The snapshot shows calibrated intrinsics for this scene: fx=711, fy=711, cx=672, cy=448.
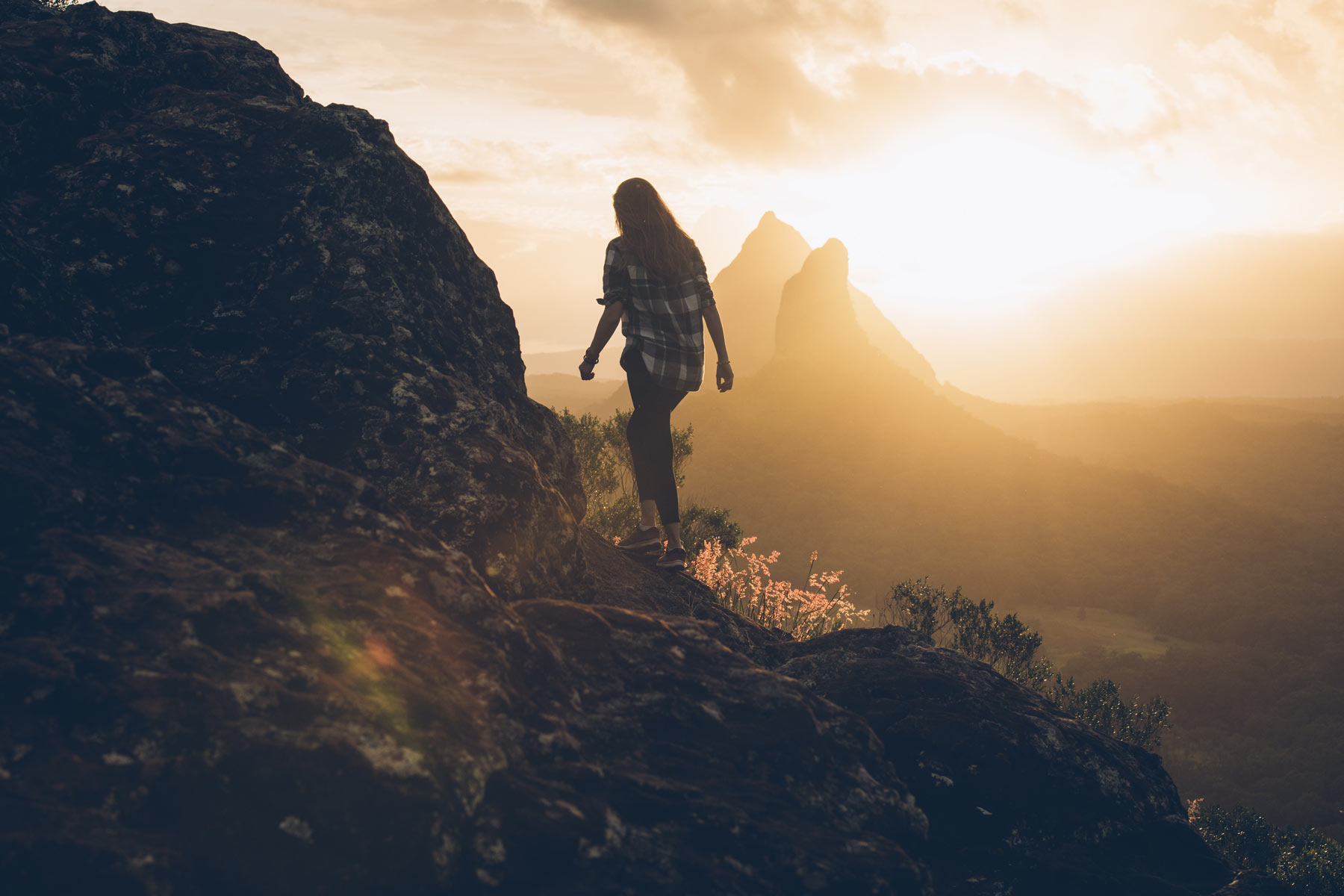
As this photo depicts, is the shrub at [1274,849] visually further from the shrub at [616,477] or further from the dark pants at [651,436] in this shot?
the dark pants at [651,436]

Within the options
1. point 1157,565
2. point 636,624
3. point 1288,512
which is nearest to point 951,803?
point 636,624

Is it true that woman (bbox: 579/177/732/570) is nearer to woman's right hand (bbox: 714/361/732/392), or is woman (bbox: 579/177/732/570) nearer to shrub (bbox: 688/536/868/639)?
woman's right hand (bbox: 714/361/732/392)

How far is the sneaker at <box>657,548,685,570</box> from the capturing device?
6.16 m

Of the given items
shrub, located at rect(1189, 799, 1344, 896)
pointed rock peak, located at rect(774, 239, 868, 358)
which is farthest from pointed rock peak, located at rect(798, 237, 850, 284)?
shrub, located at rect(1189, 799, 1344, 896)

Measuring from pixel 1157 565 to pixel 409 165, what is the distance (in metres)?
97.5

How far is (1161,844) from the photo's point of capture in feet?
13.3

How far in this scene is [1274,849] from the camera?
58.9ft

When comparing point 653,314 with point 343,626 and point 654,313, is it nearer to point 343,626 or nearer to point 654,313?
point 654,313

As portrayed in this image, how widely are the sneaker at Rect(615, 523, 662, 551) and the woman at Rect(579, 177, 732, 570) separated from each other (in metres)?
0.24

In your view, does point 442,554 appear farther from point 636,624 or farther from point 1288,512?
point 1288,512

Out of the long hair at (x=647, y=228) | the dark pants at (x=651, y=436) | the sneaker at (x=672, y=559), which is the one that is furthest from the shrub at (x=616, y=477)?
the long hair at (x=647, y=228)

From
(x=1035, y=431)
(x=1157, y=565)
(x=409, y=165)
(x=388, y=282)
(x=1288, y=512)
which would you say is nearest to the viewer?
(x=388, y=282)

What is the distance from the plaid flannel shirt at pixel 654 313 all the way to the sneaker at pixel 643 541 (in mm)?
1346

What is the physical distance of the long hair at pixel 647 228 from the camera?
575 cm
